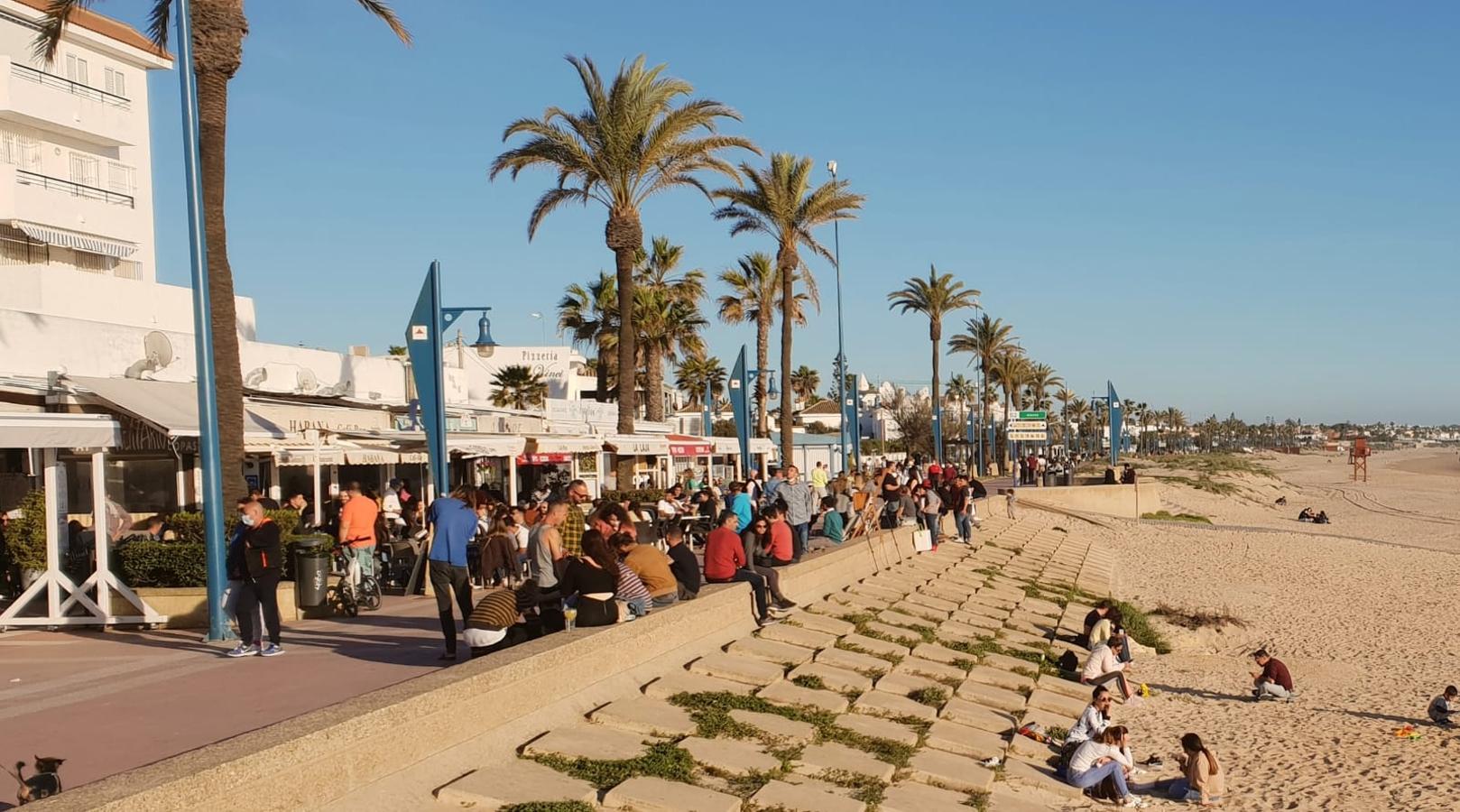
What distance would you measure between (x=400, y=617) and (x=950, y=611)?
905cm

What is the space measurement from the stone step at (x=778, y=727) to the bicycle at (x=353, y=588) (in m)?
5.41

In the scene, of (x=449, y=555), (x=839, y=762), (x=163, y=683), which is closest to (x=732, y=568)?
(x=449, y=555)

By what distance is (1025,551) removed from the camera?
3006 cm

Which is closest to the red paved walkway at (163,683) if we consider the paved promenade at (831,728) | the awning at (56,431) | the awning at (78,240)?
the paved promenade at (831,728)

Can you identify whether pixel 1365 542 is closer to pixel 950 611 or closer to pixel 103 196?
pixel 950 611

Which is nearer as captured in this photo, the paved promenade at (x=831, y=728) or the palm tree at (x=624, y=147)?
the paved promenade at (x=831, y=728)

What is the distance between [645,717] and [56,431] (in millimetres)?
7307

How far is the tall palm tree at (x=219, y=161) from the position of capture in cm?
1434

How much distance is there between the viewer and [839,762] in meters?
9.40

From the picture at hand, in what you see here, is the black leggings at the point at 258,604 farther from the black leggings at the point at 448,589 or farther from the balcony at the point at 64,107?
the balcony at the point at 64,107

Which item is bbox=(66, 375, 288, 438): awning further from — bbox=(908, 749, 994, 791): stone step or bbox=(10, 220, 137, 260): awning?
bbox=(10, 220, 137, 260): awning

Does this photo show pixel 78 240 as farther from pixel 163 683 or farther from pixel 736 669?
pixel 736 669

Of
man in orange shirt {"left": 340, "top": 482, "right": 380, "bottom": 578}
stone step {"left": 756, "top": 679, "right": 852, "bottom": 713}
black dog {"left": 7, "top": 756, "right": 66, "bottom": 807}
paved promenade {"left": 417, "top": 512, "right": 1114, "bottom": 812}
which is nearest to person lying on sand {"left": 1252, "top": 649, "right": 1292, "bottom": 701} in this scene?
paved promenade {"left": 417, "top": 512, "right": 1114, "bottom": 812}

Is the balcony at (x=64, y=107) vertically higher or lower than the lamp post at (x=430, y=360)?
higher
